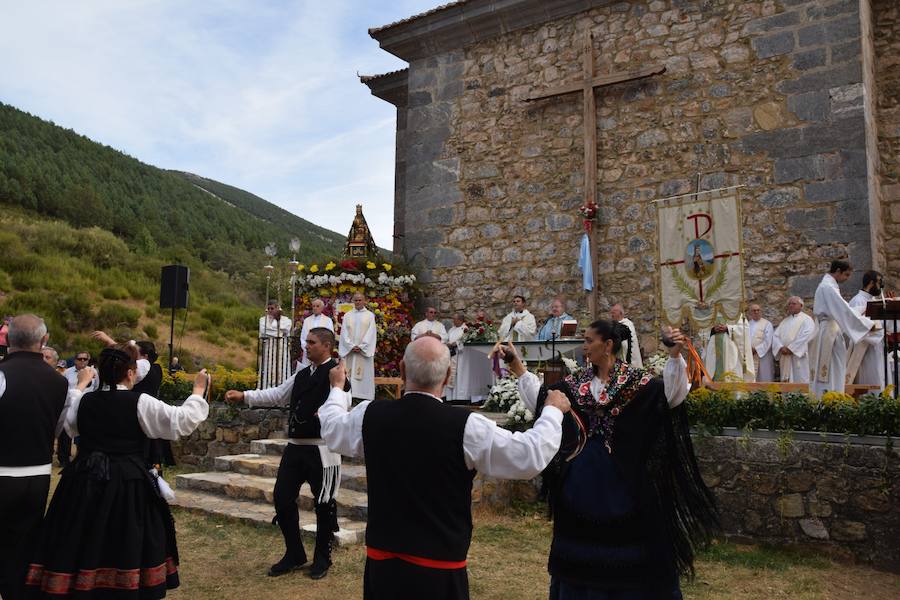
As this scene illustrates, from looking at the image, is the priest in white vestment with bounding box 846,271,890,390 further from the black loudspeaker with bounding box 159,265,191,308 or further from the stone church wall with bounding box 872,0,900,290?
the black loudspeaker with bounding box 159,265,191,308

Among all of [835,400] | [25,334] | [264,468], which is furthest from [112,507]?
[835,400]

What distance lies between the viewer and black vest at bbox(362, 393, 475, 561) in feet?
9.51

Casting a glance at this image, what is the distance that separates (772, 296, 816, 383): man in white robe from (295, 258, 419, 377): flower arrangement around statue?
6061mm

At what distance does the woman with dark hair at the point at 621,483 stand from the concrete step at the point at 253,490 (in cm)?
382

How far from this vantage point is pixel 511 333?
12.2 m

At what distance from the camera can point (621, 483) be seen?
351cm

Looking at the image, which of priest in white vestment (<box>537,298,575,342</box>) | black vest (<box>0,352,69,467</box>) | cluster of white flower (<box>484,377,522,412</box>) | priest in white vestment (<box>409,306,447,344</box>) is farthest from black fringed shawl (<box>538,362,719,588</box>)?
priest in white vestment (<box>409,306,447,344</box>)

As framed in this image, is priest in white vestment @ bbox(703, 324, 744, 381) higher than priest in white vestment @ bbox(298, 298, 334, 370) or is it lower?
lower

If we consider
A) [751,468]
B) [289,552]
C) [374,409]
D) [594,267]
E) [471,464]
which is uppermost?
[594,267]

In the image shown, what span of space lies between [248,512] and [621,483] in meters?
5.13

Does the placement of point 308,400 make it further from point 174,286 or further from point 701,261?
point 174,286

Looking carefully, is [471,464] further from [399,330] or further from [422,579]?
[399,330]

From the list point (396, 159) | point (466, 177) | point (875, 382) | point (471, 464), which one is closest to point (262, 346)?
point (466, 177)

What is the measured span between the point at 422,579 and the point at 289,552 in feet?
10.8
